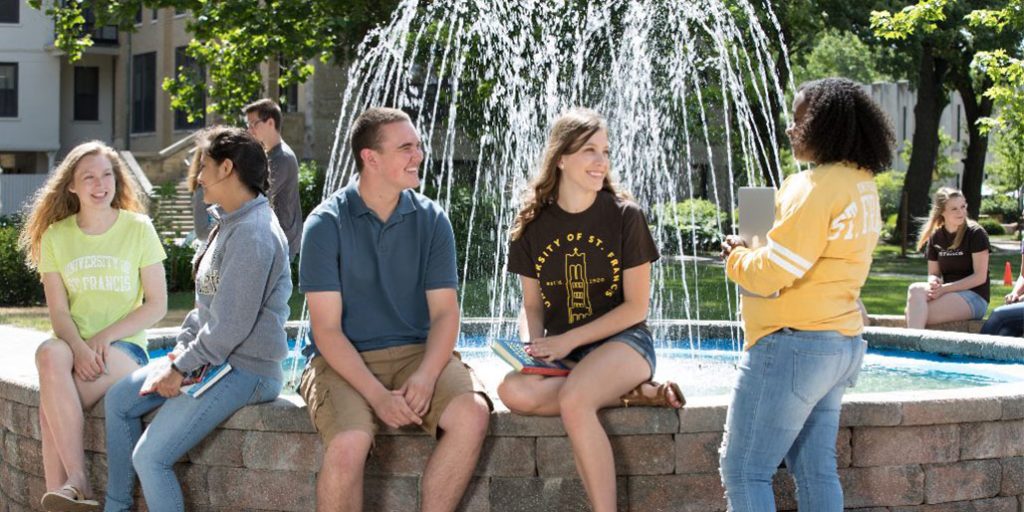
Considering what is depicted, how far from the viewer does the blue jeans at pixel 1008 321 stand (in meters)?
9.77

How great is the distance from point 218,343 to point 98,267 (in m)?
1.09

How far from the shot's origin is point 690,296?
18.8 meters

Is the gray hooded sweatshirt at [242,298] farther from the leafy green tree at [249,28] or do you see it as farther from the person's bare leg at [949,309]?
the leafy green tree at [249,28]

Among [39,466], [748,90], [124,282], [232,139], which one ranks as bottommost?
[39,466]

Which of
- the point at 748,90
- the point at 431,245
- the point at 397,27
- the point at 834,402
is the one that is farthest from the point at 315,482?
the point at 748,90

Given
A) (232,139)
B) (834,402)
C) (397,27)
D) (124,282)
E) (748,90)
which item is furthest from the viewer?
(748,90)

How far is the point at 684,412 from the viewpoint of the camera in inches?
202

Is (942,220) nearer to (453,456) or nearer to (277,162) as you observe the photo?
(277,162)

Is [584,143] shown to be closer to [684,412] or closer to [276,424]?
[684,412]

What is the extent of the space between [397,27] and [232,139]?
46.1 feet

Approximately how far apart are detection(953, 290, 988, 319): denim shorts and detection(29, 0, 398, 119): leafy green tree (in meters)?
11.7

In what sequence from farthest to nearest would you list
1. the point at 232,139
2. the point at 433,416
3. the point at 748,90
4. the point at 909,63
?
the point at 909,63 < the point at 748,90 < the point at 232,139 < the point at 433,416

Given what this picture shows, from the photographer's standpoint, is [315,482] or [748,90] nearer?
[315,482]

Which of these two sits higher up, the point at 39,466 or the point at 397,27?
the point at 397,27
